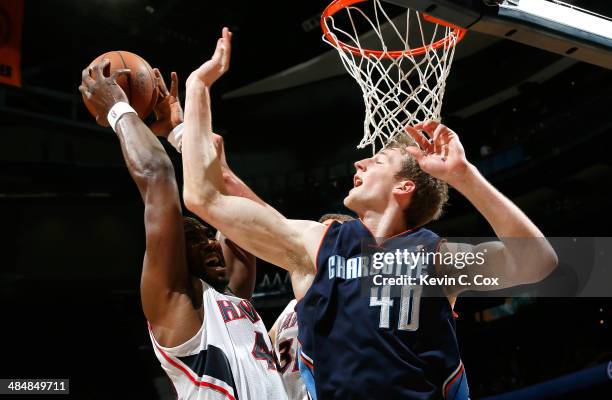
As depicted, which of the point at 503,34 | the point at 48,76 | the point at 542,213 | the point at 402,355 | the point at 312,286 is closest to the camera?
the point at 402,355

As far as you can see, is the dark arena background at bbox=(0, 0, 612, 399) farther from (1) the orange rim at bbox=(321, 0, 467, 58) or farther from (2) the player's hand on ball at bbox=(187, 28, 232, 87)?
(2) the player's hand on ball at bbox=(187, 28, 232, 87)

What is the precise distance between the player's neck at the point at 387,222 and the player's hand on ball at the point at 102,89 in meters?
1.17

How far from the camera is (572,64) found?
33.5 ft

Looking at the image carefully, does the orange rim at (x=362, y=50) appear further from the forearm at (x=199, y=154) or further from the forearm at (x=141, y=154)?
the forearm at (x=199, y=154)

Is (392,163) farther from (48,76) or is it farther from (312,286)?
(48,76)

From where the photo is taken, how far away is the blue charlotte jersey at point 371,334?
187 centimetres

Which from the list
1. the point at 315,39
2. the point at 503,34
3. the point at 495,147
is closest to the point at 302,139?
the point at 315,39

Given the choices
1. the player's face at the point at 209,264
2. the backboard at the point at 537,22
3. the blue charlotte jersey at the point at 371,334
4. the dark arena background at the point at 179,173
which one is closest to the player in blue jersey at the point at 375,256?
the blue charlotte jersey at the point at 371,334

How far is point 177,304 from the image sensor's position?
8.51ft

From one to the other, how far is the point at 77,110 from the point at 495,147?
244 inches

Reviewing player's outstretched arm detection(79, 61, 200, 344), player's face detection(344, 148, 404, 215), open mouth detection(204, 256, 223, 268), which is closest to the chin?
player's face detection(344, 148, 404, 215)

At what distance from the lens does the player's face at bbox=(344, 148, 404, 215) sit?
7.35 ft

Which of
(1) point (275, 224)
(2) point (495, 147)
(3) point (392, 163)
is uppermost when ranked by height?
(2) point (495, 147)

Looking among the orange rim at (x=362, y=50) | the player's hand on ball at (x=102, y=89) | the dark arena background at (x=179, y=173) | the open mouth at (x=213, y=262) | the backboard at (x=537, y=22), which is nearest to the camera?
the backboard at (x=537, y=22)
